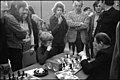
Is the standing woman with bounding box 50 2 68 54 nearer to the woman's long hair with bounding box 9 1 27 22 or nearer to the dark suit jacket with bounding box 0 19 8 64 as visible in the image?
the woman's long hair with bounding box 9 1 27 22

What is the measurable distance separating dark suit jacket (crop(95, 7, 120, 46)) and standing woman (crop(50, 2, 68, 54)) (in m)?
0.58

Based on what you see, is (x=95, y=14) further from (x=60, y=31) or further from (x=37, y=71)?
(x=37, y=71)

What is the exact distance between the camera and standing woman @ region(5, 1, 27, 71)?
5.48ft

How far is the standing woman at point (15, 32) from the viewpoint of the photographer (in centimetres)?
167

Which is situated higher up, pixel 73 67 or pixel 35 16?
pixel 35 16

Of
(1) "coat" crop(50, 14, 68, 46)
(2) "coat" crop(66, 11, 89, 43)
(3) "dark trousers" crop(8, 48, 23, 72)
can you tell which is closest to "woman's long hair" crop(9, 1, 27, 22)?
(3) "dark trousers" crop(8, 48, 23, 72)

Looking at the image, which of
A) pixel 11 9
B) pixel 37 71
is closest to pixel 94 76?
pixel 37 71

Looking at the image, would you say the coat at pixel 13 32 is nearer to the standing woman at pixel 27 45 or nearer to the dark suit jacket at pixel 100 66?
the standing woman at pixel 27 45

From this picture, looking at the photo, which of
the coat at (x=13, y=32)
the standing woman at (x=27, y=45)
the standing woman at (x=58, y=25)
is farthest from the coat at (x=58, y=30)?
the coat at (x=13, y=32)

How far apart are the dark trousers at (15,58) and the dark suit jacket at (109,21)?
1.07 meters

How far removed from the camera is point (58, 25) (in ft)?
7.74

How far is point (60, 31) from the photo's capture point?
240 cm

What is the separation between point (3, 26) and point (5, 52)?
0.92 feet

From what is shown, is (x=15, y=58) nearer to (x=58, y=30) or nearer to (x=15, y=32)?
(x=15, y=32)
